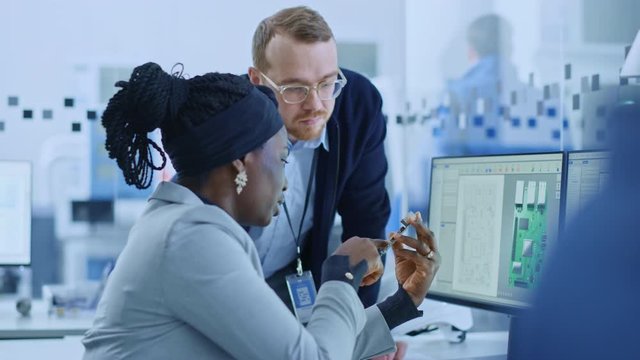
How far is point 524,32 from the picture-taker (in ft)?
8.78

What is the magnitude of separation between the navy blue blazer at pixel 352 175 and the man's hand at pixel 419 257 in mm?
462

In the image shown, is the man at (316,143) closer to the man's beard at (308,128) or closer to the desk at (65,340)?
the man's beard at (308,128)

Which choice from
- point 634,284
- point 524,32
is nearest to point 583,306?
point 634,284

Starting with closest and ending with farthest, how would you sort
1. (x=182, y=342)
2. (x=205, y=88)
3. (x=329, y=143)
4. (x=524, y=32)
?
(x=182, y=342)
(x=205, y=88)
(x=329, y=143)
(x=524, y=32)

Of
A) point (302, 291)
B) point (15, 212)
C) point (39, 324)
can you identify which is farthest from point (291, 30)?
point (15, 212)

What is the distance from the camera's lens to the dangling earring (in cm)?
143

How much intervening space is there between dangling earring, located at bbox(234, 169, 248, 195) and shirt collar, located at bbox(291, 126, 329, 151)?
0.64 meters

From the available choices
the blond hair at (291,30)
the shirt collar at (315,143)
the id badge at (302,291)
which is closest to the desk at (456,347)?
the id badge at (302,291)

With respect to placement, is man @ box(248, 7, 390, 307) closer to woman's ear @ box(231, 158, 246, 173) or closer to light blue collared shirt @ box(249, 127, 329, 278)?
light blue collared shirt @ box(249, 127, 329, 278)

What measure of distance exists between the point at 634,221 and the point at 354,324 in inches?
32.0

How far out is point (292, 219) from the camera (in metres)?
2.18

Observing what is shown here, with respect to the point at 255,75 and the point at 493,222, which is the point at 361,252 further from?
the point at 255,75

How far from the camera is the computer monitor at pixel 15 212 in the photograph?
3.16m

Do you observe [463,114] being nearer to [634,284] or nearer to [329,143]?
[329,143]
